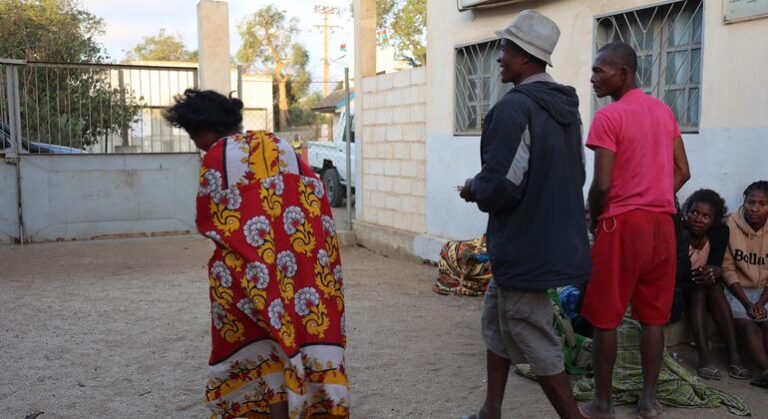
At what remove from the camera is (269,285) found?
8.77ft

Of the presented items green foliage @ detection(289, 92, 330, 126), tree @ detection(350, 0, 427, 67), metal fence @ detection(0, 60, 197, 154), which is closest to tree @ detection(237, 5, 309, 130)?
green foliage @ detection(289, 92, 330, 126)

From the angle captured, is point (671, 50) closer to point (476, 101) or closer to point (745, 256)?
point (745, 256)

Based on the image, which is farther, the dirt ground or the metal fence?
the metal fence

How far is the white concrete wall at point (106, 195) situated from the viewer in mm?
8961

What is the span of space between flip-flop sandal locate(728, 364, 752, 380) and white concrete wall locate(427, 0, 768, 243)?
1035 millimetres

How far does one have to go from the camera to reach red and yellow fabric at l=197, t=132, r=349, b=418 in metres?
2.68

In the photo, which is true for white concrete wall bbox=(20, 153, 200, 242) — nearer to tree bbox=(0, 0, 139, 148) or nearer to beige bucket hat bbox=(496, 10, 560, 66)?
tree bbox=(0, 0, 139, 148)

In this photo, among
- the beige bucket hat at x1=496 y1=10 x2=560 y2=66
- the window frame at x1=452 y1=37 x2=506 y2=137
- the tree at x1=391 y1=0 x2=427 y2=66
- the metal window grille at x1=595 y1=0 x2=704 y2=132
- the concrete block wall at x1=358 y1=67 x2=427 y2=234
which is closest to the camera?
the beige bucket hat at x1=496 y1=10 x2=560 y2=66

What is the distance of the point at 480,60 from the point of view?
280 inches

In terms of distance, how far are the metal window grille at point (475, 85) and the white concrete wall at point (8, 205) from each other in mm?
5385

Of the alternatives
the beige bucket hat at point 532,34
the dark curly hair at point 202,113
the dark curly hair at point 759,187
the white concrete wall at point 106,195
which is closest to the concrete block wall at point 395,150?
the white concrete wall at point 106,195

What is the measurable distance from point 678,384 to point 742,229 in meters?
1.07

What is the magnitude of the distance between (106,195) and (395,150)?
3.76 meters

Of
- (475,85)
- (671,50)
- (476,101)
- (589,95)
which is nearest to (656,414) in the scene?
(671,50)
